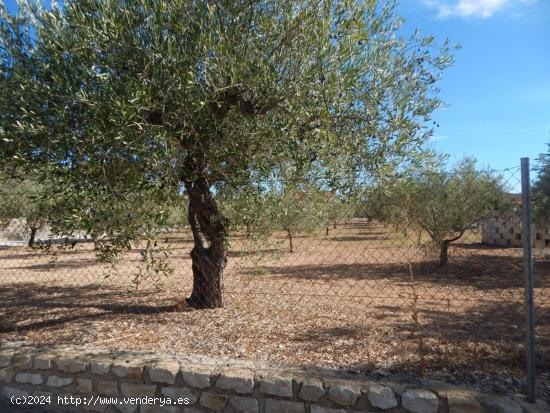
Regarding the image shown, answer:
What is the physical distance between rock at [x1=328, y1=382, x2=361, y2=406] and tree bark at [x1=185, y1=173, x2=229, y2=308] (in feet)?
9.67

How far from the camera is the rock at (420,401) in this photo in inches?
111

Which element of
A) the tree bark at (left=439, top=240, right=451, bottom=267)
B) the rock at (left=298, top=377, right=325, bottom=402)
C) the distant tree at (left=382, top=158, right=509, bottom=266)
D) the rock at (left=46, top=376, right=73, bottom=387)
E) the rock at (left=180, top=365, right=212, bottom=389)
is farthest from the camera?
the tree bark at (left=439, top=240, right=451, bottom=267)

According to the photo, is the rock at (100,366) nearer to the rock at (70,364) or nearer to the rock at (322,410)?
the rock at (70,364)

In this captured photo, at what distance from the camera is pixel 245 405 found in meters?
3.24

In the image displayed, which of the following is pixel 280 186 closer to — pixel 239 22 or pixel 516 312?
pixel 239 22

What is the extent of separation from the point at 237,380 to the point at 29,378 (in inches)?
81.1

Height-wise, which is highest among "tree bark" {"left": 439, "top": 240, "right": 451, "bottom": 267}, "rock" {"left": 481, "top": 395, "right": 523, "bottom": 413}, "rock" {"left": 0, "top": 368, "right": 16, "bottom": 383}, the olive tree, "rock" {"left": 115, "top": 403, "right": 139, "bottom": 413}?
the olive tree

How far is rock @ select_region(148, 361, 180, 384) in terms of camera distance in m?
3.43

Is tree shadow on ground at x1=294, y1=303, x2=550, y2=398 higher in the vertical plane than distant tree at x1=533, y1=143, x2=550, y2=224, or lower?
lower

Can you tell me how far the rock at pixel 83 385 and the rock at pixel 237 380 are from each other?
3.97 feet

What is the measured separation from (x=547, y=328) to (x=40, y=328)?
6569 millimetres

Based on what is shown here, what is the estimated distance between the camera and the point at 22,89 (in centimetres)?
407

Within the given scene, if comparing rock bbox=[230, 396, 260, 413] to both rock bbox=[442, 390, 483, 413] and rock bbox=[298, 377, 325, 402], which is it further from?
rock bbox=[442, 390, 483, 413]

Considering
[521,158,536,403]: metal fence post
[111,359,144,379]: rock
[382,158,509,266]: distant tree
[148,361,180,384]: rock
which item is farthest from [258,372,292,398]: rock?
[382,158,509,266]: distant tree
